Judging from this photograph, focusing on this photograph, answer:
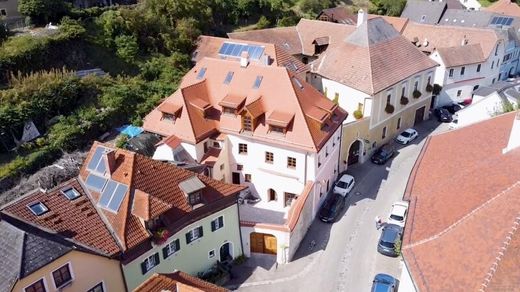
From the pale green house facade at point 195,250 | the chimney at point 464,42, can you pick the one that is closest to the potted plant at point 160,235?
the pale green house facade at point 195,250

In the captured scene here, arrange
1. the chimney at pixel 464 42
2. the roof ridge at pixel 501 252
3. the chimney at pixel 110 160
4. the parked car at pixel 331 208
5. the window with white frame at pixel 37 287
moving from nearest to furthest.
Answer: the roof ridge at pixel 501 252 < the window with white frame at pixel 37 287 < the chimney at pixel 110 160 < the parked car at pixel 331 208 < the chimney at pixel 464 42

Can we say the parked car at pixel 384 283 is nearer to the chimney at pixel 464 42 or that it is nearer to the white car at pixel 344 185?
the white car at pixel 344 185

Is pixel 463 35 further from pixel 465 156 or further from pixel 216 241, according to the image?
pixel 216 241

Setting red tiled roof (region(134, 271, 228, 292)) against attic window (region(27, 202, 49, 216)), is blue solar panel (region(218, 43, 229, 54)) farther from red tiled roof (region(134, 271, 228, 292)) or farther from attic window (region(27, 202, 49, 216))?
red tiled roof (region(134, 271, 228, 292))

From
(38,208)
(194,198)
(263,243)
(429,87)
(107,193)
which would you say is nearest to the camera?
(38,208)

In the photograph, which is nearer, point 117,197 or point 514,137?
point 514,137

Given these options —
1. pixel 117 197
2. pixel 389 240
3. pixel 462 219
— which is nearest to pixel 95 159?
pixel 117 197

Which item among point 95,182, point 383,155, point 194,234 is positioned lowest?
point 383,155

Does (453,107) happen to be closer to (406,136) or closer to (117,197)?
(406,136)

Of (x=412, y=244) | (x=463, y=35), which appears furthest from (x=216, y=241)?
(x=463, y=35)
